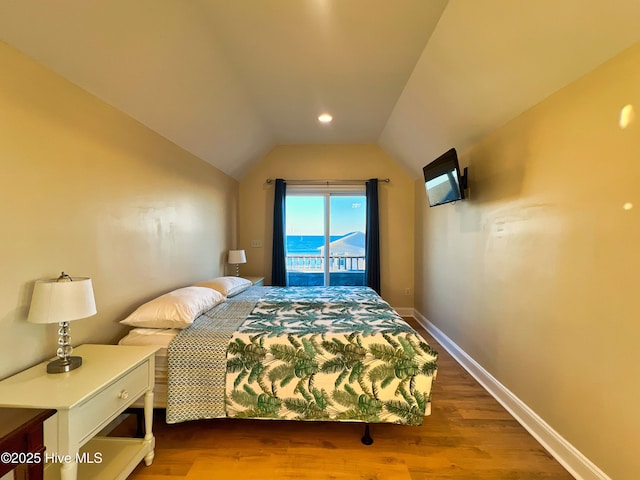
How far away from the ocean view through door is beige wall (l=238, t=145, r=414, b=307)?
33 centimetres

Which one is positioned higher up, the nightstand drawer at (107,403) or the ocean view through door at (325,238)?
the ocean view through door at (325,238)

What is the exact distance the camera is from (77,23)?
1.47 meters

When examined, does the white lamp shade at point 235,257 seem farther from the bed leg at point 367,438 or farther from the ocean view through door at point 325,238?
the bed leg at point 367,438

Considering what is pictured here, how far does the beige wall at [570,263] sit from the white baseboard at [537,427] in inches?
1.7

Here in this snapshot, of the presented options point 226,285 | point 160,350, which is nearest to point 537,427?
point 160,350

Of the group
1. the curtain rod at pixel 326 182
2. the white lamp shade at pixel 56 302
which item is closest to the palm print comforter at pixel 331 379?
the white lamp shade at pixel 56 302

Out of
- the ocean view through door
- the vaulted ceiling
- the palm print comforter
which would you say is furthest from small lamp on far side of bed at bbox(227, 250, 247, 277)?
the palm print comforter

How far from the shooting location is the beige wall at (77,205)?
54.7 inches

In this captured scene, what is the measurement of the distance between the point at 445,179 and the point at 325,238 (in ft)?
8.02

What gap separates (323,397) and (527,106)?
248cm

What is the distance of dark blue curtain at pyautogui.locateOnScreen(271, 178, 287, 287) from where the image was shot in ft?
15.5

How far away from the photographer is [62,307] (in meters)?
1.34

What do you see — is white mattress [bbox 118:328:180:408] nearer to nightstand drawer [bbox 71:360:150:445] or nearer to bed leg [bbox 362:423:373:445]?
nightstand drawer [bbox 71:360:150:445]

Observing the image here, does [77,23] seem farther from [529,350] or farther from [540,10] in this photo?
[529,350]
